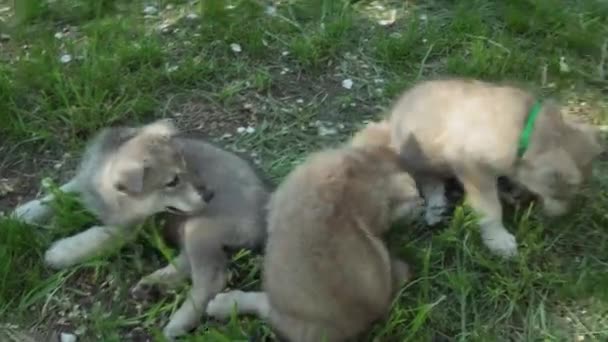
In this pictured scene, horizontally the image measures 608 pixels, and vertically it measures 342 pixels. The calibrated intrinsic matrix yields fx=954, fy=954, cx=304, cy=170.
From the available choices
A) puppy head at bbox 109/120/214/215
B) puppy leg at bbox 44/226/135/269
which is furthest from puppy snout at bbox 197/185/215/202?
puppy leg at bbox 44/226/135/269

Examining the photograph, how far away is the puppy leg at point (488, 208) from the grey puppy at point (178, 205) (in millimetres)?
891

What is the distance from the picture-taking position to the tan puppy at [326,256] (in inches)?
132

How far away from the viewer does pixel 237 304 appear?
3.72m

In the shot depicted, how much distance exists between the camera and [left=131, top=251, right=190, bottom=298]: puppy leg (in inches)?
150

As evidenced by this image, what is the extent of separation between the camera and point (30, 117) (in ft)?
15.2

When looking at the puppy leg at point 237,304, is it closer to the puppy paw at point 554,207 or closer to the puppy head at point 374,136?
the puppy head at point 374,136

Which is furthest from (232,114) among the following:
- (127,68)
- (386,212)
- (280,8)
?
(386,212)

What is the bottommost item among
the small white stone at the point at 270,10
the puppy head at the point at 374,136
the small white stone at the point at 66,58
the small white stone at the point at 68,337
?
the small white stone at the point at 68,337

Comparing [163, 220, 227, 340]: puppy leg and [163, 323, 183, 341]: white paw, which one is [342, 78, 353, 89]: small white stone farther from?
[163, 323, 183, 341]: white paw

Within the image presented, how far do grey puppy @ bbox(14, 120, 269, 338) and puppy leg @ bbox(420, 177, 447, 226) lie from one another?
75 cm

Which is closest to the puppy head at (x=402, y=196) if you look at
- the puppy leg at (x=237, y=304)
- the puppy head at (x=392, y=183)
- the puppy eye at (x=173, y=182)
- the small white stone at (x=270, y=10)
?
the puppy head at (x=392, y=183)

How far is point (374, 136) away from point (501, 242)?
0.75m

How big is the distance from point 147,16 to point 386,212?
2.27 meters

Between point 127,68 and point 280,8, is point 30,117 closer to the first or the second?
point 127,68
